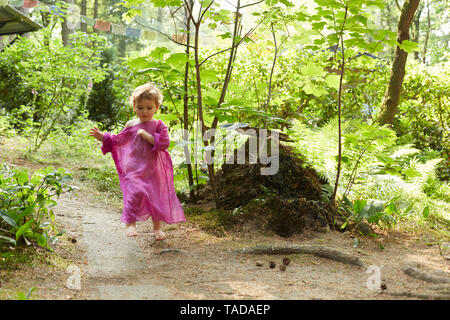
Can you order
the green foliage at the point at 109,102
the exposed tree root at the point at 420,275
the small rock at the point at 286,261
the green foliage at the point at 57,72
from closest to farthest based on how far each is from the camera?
1. the exposed tree root at the point at 420,275
2. the small rock at the point at 286,261
3. the green foliage at the point at 57,72
4. the green foliage at the point at 109,102

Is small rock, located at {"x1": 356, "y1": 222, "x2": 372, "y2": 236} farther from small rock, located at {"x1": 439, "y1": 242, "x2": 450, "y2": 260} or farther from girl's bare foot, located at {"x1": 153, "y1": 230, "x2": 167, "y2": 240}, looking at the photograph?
girl's bare foot, located at {"x1": 153, "y1": 230, "x2": 167, "y2": 240}

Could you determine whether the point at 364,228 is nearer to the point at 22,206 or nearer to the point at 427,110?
the point at 22,206

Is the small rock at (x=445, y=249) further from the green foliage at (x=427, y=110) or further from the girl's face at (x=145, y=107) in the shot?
the green foliage at (x=427, y=110)

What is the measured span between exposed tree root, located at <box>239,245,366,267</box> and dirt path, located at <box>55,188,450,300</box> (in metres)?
0.05

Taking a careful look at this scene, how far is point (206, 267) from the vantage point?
326 cm

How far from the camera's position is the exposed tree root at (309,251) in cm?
335

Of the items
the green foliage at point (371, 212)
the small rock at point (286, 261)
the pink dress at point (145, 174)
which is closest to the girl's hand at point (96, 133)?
the pink dress at point (145, 174)

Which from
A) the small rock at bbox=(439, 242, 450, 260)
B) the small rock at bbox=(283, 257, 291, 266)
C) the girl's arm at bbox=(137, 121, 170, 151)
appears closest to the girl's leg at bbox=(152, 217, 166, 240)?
the girl's arm at bbox=(137, 121, 170, 151)

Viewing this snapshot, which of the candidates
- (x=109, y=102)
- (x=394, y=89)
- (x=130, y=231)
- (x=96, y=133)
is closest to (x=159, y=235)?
(x=130, y=231)

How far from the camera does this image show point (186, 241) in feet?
13.3
